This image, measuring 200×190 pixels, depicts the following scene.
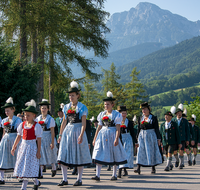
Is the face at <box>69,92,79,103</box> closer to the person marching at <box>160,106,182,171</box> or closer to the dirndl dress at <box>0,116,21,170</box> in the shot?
the dirndl dress at <box>0,116,21,170</box>

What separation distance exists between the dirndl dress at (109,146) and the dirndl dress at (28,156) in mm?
1896

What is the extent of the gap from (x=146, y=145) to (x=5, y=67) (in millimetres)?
8814

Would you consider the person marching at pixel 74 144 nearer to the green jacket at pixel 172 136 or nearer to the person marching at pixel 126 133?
the person marching at pixel 126 133

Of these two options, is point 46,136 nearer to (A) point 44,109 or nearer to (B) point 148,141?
(A) point 44,109

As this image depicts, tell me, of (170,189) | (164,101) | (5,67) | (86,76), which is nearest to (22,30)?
(5,67)

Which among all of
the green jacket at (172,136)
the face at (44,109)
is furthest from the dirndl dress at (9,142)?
the green jacket at (172,136)

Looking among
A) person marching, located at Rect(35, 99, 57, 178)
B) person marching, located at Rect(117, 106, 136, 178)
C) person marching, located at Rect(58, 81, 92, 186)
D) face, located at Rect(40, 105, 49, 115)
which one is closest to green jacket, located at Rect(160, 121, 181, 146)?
person marching, located at Rect(117, 106, 136, 178)

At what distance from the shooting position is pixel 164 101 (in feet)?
526

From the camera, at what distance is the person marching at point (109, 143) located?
7.66 meters

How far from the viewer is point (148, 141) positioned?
9461 mm

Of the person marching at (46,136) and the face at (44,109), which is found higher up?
the face at (44,109)

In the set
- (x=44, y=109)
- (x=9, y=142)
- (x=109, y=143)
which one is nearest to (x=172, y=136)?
(x=109, y=143)

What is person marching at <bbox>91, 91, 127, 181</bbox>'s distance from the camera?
766 cm

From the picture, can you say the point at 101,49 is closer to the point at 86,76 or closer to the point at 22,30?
the point at 86,76
